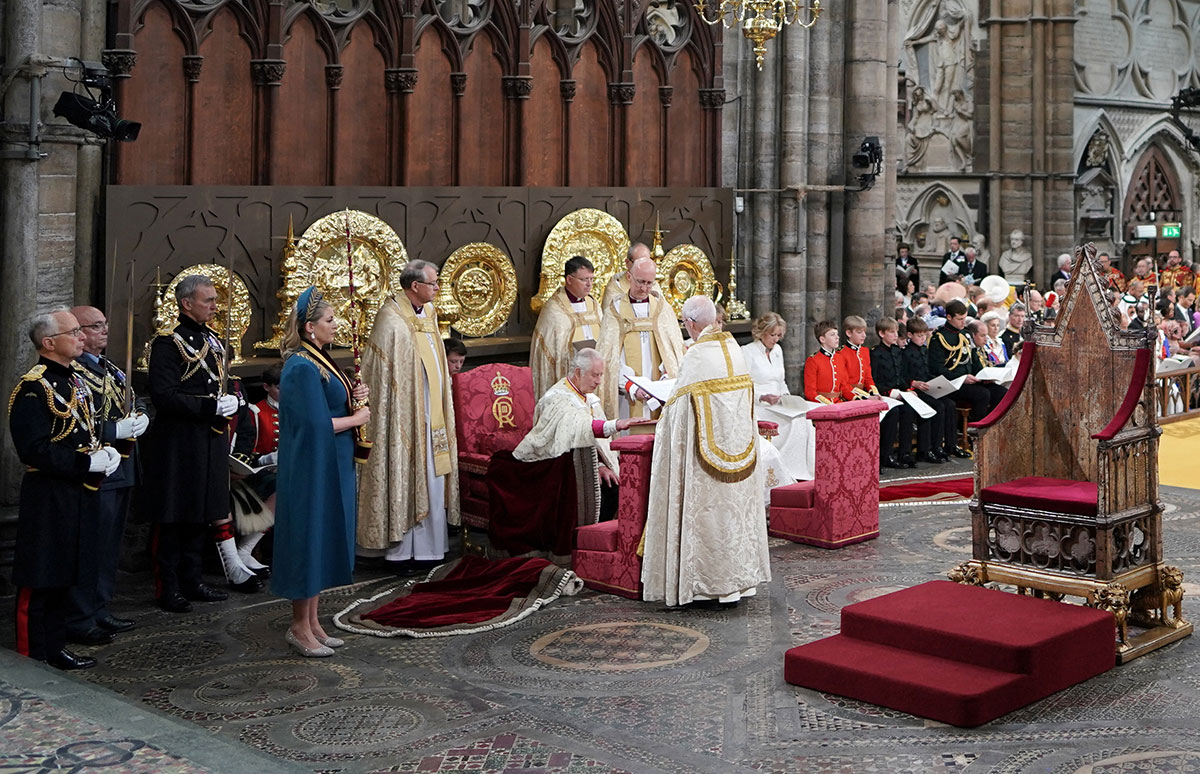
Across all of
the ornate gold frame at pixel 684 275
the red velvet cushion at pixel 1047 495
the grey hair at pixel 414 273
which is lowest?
the red velvet cushion at pixel 1047 495

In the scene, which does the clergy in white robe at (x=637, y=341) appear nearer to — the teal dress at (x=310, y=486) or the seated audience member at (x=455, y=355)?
the seated audience member at (x=455, y=355)

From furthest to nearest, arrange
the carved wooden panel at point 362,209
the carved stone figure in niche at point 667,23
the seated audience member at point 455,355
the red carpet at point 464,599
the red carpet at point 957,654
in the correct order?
the carved stone figure in niche at point 667,23
the seated audience member at point 455,355
the carved wooden panel at point 362,209
the red carpet at point 464,599
the red carpet at point 957,654

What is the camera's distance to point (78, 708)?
6012 millimetres

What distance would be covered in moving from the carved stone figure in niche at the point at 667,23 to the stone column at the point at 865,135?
2.21m

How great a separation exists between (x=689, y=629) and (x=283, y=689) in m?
2.14

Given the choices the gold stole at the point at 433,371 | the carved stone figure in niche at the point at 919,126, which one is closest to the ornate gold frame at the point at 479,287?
the gold stole at the point at 433,371

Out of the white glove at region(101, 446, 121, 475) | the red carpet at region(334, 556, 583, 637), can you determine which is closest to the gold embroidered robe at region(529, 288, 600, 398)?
the red carpet at region(334, 556, 583, 637)

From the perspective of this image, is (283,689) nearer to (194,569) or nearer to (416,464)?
(194,569)

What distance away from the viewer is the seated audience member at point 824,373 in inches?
468

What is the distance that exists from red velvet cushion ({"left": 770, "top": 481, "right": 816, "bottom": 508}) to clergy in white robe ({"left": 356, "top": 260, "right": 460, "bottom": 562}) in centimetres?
219

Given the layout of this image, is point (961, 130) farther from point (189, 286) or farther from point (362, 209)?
point (189, 286)

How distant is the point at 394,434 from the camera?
30.5ft

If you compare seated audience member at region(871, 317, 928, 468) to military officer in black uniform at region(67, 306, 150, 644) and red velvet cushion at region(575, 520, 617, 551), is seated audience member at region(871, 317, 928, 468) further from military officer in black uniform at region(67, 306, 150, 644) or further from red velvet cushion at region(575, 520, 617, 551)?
military officer in black uniform at region(67, 306, 150, 644)

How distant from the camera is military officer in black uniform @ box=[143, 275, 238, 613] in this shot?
814 centimetres
